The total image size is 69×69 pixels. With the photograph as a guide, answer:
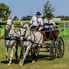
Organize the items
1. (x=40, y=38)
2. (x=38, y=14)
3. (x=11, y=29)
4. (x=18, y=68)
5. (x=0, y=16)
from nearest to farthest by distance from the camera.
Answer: (x=18, y=68), (x=11, y=29), (x=40, y=38), (x=38, y=14), (x=0, y=16)

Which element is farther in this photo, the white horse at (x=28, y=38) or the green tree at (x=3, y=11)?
the green tree at (x=3, y=11)

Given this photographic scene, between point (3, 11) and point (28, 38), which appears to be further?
point (3, 11)

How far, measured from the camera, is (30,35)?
8680 millimetres

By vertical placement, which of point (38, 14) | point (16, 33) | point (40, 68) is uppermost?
point (38, 14)

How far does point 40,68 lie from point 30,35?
1.68 m

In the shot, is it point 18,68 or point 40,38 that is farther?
point 40,38

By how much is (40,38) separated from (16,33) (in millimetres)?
1424

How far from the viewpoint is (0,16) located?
229 feet

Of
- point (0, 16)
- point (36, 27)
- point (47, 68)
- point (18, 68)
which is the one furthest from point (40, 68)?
point (0, 16)

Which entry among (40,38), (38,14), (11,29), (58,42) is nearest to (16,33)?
(11,29)

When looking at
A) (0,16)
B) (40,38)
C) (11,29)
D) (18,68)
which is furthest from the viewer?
(0,16)

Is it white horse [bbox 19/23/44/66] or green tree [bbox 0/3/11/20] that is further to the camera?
green tree [bbox 0/3/11/20]

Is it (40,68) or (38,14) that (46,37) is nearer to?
(38,14)

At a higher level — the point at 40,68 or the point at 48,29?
the point at 48,29
